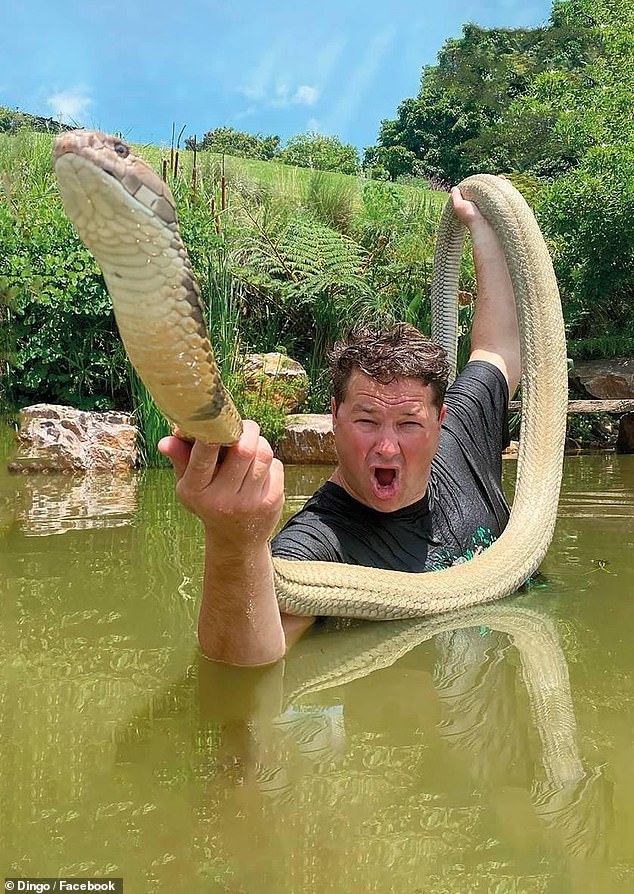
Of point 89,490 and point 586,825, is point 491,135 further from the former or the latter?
point 586,825

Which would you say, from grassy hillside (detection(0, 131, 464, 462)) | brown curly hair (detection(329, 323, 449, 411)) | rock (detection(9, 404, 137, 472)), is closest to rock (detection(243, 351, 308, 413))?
grassy hillside (detection(0, 131, 464, 462))

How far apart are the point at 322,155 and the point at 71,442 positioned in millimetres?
15958

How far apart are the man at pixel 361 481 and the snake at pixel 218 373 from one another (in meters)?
0.08

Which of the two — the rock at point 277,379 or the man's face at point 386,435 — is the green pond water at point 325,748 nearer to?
the man's face at point 386,435

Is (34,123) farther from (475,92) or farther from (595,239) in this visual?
(475,92)

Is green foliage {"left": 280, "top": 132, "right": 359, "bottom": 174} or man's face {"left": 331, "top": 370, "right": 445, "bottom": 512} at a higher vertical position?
green foliage {"left": 280, "top": 132, "right": 359, "bottom": 174}

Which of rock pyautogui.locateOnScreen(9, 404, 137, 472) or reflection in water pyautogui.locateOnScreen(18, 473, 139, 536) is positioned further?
rock pyautogui.locateOnScreen(9, 404, 137, 472)

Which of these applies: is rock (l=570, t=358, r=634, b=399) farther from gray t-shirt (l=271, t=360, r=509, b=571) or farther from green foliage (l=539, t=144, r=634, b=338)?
gray t-shirt (l=271, t=360, r=509, b=571)

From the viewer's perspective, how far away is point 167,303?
42.4 inches

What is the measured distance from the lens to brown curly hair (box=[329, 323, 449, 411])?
89.6 inches

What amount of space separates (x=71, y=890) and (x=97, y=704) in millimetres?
679

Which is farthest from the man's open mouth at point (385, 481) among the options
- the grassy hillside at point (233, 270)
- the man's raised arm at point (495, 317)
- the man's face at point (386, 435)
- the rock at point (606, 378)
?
the rock at point (606, 378)

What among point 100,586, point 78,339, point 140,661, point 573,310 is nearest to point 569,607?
point 140,661

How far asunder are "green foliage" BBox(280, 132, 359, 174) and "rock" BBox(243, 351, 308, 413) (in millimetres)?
6894
